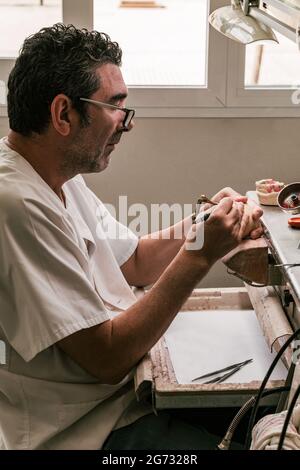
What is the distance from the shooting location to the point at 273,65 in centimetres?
285

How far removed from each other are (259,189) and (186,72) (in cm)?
97

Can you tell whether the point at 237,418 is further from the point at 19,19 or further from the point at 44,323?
the point at 19,19

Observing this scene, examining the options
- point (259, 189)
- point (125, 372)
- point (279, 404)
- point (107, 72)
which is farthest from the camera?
point (259, 189)

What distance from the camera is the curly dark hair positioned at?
1588 mm

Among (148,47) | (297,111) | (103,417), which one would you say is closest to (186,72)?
(148,47)

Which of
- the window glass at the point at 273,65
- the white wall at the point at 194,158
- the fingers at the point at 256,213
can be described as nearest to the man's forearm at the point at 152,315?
the fingers at the point at 256,213

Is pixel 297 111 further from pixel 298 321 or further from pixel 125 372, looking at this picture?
pixel 125 372

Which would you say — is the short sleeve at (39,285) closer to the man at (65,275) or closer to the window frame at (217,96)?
the man at (65,275)

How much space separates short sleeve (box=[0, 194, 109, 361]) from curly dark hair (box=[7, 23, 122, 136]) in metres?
0.24

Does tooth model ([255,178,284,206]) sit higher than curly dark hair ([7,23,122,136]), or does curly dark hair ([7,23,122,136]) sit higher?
curly dark hair ([7,23,122,136])

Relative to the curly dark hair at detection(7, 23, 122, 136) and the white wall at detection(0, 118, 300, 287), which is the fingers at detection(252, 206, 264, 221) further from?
the white wall at detection(0, 118, 300, 287)

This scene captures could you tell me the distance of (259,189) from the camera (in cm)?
201

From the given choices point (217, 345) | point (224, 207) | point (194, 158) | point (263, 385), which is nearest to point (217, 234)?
point (224, 207)

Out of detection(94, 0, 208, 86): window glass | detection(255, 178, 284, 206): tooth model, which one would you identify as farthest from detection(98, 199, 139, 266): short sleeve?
detection(94, 0, 208, 86): window glass
